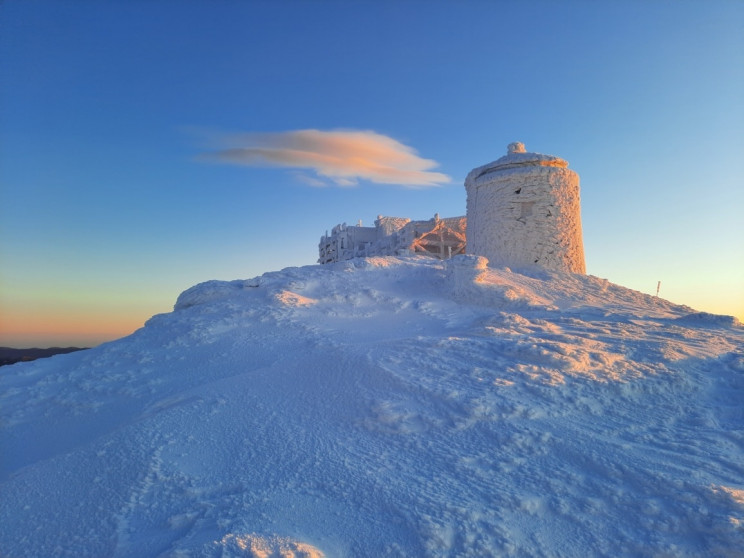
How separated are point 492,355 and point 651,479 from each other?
94.8 inches

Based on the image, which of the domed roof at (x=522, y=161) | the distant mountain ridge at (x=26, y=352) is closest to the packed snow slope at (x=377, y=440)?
the distant mountain ridge at (x=26, y=352)

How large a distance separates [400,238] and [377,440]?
19.1 metres

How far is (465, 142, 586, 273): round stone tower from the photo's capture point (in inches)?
520

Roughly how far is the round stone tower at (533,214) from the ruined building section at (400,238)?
7.19 metres

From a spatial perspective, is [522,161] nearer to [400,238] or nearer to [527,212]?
[527,212]

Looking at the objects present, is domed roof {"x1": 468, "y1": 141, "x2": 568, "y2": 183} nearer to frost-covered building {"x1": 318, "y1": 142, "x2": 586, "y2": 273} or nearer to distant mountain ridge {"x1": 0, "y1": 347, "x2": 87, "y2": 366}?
frost-covered building {"x1": 318, "y1": 142, "x2": 586, "y2": 273}

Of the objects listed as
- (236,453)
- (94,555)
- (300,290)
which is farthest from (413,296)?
(94,555)

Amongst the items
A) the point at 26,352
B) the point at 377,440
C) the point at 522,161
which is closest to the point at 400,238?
the point at 522,161

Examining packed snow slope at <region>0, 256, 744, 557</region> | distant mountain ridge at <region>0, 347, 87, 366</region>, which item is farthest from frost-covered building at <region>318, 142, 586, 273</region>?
distant mountain ridge at <region>0, 347, 87, 366</region>

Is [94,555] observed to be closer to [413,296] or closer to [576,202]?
[413,296]

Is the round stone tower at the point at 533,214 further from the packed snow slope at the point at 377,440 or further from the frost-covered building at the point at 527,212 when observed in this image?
the packed snow slope at the point at 377,440

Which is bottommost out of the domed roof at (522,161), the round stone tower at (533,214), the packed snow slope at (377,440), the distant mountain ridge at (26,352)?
the packed snow slope at (377,440)

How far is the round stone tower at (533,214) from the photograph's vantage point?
13211 millimetres

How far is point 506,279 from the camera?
36.0ft
